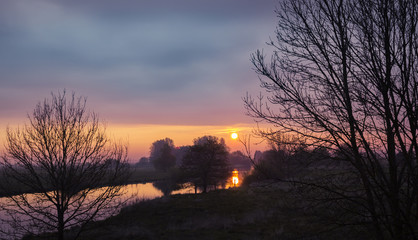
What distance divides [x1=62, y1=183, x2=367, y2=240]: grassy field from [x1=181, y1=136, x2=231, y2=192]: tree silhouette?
26.5 feet

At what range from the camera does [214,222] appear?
61.5ft

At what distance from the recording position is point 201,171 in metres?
37.6

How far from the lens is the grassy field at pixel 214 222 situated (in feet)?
46.4

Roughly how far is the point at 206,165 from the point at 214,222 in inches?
739

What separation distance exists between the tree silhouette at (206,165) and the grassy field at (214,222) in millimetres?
8063

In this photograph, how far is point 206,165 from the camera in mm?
37469

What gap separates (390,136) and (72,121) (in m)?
8.61

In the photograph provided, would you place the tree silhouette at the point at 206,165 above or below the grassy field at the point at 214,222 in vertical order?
above

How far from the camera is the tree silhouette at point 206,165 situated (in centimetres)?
3762

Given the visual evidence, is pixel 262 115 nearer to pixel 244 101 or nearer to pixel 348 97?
pixel 244 101

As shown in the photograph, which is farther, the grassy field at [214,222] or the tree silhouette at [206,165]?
the tree silhouette at [206,165]

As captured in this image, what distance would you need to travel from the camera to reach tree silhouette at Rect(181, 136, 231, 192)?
1481 inches

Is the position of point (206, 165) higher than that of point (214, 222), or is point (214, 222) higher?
point (206, 165)

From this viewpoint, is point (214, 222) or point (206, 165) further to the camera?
point (206, 165)
